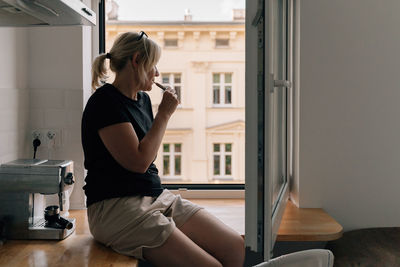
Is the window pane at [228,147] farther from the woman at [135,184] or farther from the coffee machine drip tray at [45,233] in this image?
the coffee machine drip tray at [45,233]

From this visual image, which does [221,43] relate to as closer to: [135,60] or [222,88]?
[222,88]

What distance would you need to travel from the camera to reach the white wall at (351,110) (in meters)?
2.48

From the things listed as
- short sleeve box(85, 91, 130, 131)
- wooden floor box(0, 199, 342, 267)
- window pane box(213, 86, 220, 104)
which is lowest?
wooden floor box(0, 199, 342, 267)

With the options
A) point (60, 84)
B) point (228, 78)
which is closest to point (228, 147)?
point (228, 78)

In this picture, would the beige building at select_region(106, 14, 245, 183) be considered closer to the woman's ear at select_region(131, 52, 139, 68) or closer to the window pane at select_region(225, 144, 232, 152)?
the window pane at select_region(225, 144, 232, 152)

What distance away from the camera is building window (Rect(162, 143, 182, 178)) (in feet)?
10.7

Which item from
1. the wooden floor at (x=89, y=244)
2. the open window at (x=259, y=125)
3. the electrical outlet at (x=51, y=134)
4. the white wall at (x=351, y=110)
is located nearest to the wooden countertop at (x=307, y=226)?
the wooden floor at (x=89, y=244)

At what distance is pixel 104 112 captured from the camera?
1837 millimetres

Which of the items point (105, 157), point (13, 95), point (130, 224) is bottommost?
point (130, 224)

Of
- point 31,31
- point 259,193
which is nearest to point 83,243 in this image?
point 259,193

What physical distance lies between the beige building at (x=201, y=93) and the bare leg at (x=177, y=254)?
121 centimetres

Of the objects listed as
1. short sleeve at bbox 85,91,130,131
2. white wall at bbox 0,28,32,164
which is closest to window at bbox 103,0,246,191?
white wall at bbox 0,28,32,164

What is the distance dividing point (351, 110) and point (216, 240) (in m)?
1.01

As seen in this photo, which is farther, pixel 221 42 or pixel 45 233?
pixel 221 42
